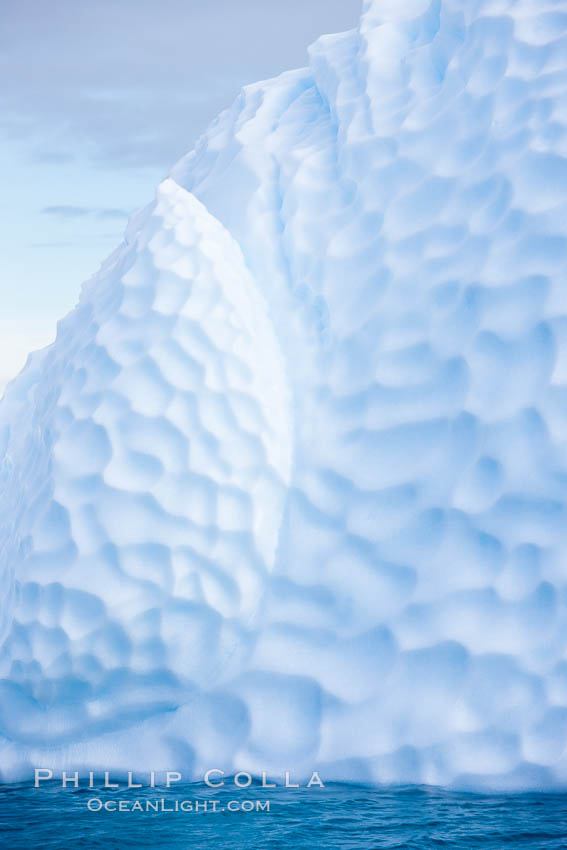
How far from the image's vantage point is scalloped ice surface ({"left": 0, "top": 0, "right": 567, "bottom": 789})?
4473 millimetres

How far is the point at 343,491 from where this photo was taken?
4.92m

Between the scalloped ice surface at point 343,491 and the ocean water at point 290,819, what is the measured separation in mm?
189

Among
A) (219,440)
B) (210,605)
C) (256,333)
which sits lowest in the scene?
(210,605)

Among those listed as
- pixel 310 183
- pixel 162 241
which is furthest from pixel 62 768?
pixel 310 183

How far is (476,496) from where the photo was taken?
456cm

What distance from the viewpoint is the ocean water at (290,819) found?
3812 mm

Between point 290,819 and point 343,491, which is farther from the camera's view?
point 343,491

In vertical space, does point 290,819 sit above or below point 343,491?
below

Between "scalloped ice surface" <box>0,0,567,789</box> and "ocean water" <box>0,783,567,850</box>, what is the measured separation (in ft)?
0.62

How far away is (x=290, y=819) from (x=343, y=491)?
5.30 ft

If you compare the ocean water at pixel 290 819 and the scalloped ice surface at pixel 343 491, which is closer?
the ocean water at pixel 290 819

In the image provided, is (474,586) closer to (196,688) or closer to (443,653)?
(443,653)

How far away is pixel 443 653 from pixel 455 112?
2.90 m

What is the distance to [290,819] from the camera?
13.3ft
